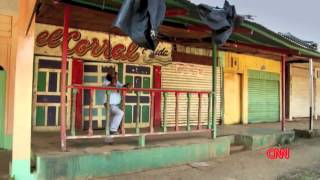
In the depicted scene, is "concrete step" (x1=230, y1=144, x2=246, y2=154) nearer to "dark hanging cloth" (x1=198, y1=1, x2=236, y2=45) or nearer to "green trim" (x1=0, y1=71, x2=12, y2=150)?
"dark hanging cloth" (x1=198, y1=1, x2=236, y2=45)

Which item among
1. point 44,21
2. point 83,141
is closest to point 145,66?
point 44,21

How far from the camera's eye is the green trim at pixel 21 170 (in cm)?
616

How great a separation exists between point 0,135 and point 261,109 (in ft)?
37.5

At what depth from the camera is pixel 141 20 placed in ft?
18.0

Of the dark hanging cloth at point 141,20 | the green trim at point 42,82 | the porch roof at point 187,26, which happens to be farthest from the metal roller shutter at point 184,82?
the dark hanging cloth at point 141,20

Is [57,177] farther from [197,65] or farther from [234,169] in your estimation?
[197,65]

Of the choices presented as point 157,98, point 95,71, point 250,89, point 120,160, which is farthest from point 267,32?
point 250,89

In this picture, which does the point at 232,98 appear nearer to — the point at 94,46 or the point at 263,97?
the point at 263,97

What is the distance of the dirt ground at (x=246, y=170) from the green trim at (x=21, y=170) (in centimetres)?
134

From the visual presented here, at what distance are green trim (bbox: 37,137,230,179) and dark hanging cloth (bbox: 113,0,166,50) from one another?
2278mm

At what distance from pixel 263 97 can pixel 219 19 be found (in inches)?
411

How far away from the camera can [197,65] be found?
A: 13914 mm

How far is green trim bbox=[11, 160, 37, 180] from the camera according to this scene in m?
6.16

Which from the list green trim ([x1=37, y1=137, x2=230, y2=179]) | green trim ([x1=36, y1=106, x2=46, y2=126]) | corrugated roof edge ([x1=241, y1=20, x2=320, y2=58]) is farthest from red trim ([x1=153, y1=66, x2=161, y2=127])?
corrugated roof edge ([x1=241, y1=20, x2=320, y2=58])
